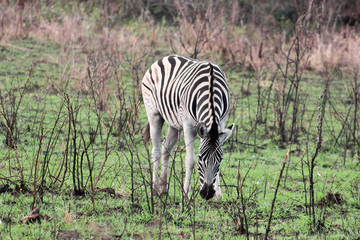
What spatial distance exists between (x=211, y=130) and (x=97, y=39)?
30.7ft

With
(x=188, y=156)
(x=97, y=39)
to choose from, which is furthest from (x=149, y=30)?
(x=188, y=156)

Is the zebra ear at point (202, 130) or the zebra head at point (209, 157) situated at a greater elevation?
the zebra ear at point (202, 130)

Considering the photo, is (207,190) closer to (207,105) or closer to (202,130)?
(202,130)

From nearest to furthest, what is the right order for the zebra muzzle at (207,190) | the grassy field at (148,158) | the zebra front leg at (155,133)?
the grassy field at (148,158), the zebra muzzle at (207,190), the zebra front leg at (155,133)

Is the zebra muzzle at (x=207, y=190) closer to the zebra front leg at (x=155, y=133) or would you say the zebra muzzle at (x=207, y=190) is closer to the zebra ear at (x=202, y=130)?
the zebra ear at (x=202, y=130)

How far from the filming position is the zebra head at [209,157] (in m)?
4.62

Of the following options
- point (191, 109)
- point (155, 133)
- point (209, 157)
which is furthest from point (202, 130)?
point (155, 133)

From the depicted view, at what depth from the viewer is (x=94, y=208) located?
15.5ft

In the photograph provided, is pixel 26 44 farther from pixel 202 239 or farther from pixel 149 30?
pixel 202 239

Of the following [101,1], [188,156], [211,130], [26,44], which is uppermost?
[101,1]

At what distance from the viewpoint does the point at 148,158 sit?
4.57 m

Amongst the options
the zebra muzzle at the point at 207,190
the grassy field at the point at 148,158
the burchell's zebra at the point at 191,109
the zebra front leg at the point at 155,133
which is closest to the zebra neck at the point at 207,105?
the burchell's zebra at the point at 191,109

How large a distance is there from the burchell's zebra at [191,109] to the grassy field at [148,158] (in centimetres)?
19

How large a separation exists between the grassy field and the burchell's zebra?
194mm
